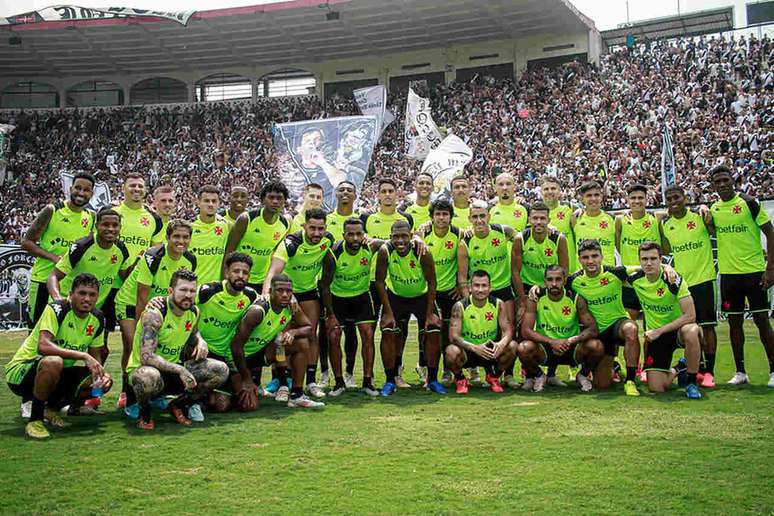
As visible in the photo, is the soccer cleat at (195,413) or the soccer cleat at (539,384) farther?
the soccer cleat at (539,384)

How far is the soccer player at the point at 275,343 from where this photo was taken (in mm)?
6602

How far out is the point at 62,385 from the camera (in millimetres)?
6074

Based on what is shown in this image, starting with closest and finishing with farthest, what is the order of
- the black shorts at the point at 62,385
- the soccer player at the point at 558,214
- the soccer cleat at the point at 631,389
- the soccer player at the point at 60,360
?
the soccer player at the point at 60,360, the black shorts at the point at 62,385, the soccer cleat at the point at 631,389, the soccer player at the point at 558,214

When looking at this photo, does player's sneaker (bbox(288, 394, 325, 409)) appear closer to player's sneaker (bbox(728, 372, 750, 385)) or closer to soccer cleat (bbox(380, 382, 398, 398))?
soccer cleat (bbox(380, 382, 398, 398))

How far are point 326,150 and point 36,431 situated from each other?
1333 centimetres

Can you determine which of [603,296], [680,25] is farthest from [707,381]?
[680,25]

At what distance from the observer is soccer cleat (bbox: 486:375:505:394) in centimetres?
749

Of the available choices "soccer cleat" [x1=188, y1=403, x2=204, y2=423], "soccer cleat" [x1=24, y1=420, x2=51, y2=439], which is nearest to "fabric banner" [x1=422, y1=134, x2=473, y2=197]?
"soccer cleat" [x1=188, y1=403, x2=204, y2=423]

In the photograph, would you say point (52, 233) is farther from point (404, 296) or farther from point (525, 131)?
point (525, 131)

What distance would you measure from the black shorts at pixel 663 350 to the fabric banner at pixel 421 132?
1702 centimetres

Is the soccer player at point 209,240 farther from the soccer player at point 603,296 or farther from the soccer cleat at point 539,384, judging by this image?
the soccer player at point 603,296

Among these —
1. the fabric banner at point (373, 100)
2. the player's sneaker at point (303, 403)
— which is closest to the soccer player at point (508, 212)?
the player's sneaker at point (303, 403)

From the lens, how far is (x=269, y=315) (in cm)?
684

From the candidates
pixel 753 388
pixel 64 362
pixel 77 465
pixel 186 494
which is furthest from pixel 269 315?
pixel 753 388
